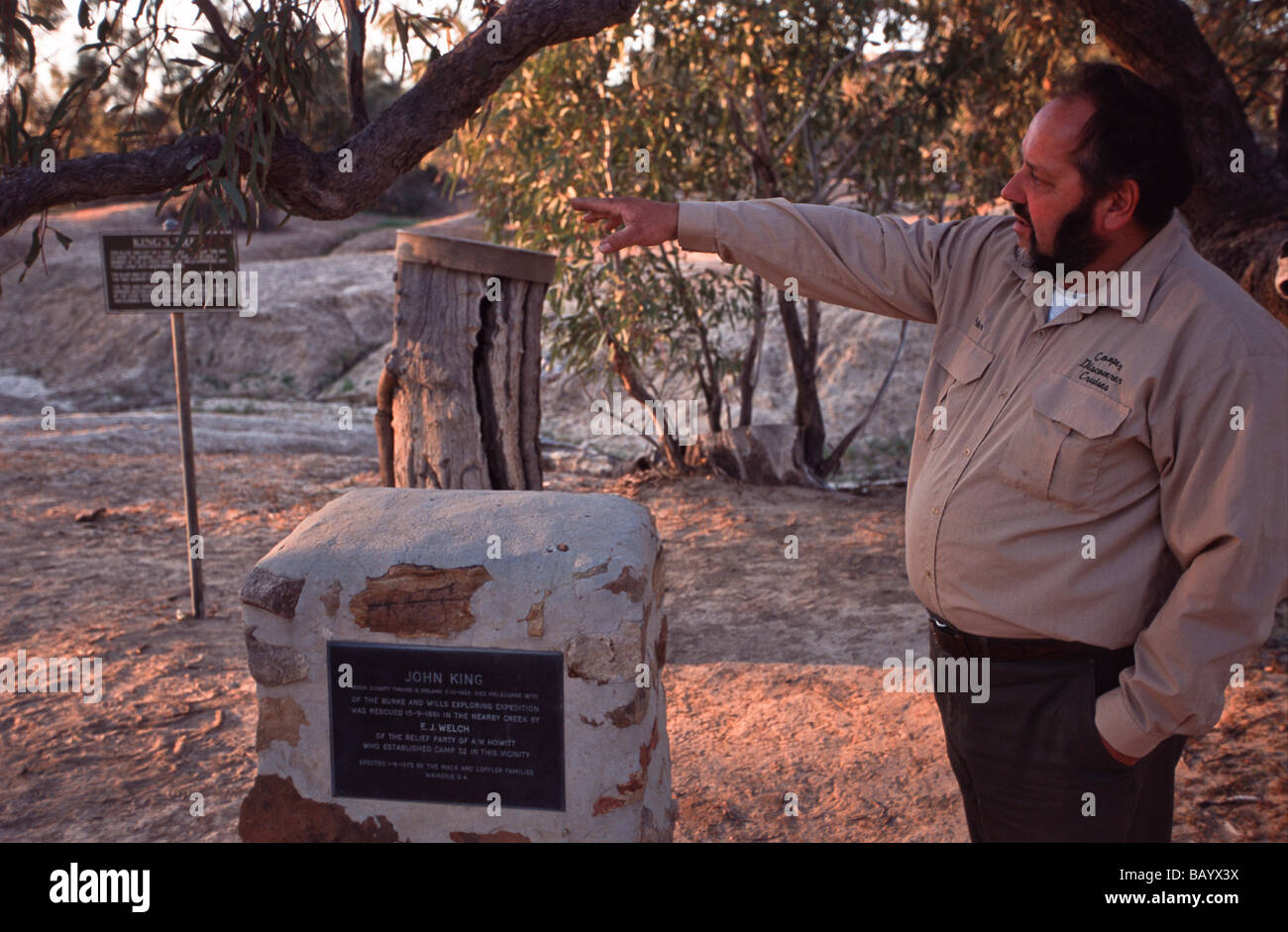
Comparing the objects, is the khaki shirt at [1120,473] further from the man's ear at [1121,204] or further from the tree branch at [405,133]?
the tree branch at [405,133]

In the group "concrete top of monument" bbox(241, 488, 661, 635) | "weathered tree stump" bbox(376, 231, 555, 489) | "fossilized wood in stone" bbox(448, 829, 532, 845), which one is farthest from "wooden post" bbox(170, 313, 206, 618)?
"fossilized wood in stone" bbox(448, 829, 532, 845)

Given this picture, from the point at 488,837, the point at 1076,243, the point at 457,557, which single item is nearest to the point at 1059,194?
the point at 1076,243

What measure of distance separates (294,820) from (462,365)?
2214mm

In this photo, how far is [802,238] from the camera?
2426 mm

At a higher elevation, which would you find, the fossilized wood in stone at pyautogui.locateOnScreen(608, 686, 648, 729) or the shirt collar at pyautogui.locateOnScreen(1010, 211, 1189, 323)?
the shirt collar at pyautogui.locateOnScreen(1010, 211, 1189, 323)

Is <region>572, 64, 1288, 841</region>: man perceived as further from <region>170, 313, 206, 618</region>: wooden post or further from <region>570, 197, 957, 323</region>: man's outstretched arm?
<region>170, 313, 206, 618</region>: wooden post

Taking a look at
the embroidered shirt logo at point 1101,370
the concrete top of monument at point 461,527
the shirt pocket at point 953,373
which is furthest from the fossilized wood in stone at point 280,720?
the embroidered shirt logo at point 1101,370

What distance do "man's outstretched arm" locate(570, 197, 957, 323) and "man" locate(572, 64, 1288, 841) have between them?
182 millimetres

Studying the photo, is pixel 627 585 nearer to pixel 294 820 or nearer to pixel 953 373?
pixel 953 373

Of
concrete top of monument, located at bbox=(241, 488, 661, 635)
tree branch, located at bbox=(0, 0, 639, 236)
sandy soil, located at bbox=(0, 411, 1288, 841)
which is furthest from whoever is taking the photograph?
sandy soil, located at bbox=(0, 411, 1288, 841)

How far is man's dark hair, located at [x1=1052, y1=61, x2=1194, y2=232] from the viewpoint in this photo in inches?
79.4

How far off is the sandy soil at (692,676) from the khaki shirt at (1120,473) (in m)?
A: 1.74
